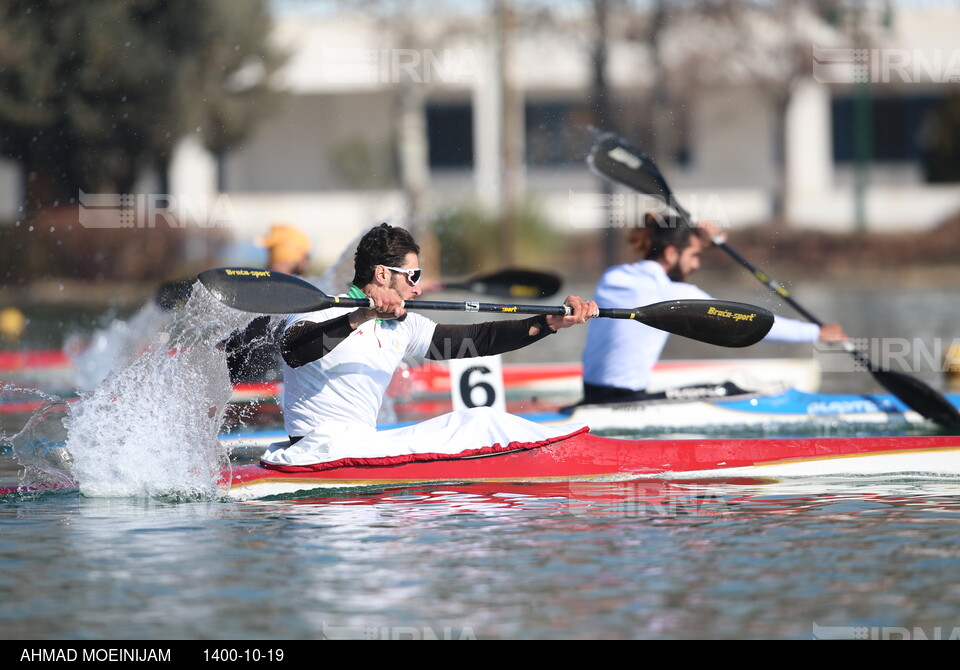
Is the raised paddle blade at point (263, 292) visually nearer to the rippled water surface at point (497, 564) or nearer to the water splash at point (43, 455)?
the rippled water surface at point (497, 564)

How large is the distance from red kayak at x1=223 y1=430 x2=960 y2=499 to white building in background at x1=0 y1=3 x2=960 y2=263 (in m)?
22.5

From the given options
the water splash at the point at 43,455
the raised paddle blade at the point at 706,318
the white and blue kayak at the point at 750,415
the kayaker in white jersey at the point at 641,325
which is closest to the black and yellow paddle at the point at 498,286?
the kayaker in white jersey at the point at 641,325

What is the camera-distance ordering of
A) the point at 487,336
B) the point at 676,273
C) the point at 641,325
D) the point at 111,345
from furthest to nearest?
the point at 111,345
the point at 641,325
the point at 676,273
the point at 487,336

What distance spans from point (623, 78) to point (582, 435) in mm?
26472

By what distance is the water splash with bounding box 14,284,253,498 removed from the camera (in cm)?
738

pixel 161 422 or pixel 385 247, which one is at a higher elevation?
pixel 385 247

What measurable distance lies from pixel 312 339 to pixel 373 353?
0.41 m

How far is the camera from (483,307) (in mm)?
7484

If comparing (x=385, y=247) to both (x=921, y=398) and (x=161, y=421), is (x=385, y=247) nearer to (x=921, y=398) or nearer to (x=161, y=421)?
(x=161, y=421)

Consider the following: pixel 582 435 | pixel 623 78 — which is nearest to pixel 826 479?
pixel 582 435

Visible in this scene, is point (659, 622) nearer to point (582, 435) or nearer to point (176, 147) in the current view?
point (582, 435)

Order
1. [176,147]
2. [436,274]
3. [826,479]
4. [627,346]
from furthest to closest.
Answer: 1. [176,147]
2. [436,274]
3. [627,346]
4. [826,479]

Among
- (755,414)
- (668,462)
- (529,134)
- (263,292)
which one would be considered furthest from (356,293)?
(529,134)

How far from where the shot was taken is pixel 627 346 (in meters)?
10.1
